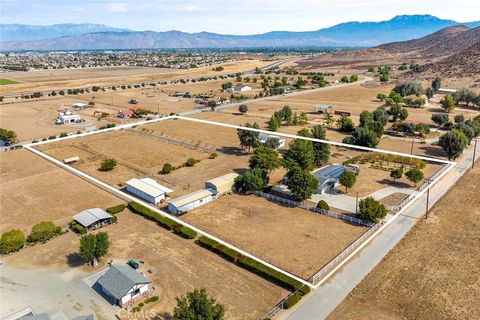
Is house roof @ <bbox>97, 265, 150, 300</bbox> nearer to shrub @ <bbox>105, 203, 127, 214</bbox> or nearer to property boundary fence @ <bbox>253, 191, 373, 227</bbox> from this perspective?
shrub @ <bbox>105, 203, 127, 214</bbox>

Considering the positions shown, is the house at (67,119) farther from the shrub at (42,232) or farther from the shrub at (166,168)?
the shrub at (42,232)

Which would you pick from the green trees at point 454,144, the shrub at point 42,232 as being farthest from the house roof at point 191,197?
the green trees at point 454,144

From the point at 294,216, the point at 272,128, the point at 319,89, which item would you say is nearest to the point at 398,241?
the point at 294,216

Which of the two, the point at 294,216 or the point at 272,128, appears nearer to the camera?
the point at 294,216

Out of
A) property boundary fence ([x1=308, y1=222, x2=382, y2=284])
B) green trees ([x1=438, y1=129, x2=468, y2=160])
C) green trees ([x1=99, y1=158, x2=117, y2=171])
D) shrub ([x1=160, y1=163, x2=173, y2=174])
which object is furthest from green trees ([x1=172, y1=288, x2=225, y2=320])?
green trees ([x1=438, y1=129, x2=468, y2=160])

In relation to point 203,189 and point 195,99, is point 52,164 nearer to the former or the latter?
point 203,189

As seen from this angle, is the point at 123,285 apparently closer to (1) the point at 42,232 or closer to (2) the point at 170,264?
(2) the point at 170,264
